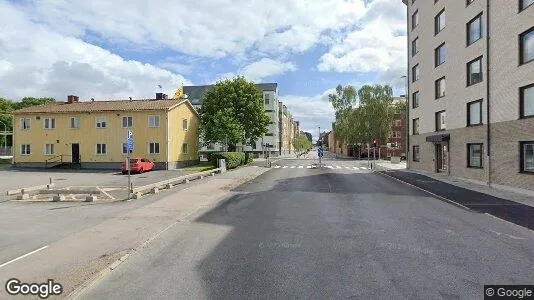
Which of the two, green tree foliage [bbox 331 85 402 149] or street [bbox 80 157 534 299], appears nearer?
street [bbox 80 157 534 299]

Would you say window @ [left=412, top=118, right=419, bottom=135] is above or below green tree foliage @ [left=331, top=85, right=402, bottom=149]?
below

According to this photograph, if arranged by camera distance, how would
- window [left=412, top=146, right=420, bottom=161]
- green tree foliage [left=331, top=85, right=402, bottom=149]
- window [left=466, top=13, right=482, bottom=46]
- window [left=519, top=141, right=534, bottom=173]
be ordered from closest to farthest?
window [left=519, top=141, right=534, bottom=173]
window [left=466, top=13, right=482, bottom=46]
window [left=412, top=146, right=420, bottom=161]
green tree foliage [left=331, top=85, right=402, bottom=149]

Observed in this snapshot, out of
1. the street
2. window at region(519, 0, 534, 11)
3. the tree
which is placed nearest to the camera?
the street

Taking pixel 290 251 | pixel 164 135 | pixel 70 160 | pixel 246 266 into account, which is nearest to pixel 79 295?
pixel 246 266

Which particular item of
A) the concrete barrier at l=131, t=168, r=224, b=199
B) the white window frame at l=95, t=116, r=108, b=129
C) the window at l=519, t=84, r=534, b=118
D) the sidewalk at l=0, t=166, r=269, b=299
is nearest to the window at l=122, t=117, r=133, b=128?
the white window frame at l=95, t=116, r=108, b=129

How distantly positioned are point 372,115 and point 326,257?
63.6 m

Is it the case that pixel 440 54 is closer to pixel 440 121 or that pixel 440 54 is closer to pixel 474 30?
pixel 440 121

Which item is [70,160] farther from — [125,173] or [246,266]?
[246,266]

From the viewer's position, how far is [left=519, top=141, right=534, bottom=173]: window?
64.6ft

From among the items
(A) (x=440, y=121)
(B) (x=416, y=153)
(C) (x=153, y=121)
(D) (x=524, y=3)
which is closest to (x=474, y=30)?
(D) (x=524, y=3)

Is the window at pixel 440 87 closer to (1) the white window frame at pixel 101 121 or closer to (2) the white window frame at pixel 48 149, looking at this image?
(1) the white window frame at pixel 101 121

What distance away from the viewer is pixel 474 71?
26.4 meters

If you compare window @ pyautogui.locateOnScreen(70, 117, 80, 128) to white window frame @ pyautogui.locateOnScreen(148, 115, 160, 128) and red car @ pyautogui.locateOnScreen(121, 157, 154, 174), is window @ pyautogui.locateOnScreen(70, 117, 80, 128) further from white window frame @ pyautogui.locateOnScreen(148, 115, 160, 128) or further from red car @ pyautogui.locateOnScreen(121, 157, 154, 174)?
red car @ pyautogui.locateOnScreen(121, 157, 154, 174)

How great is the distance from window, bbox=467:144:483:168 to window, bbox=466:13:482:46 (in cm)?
690
